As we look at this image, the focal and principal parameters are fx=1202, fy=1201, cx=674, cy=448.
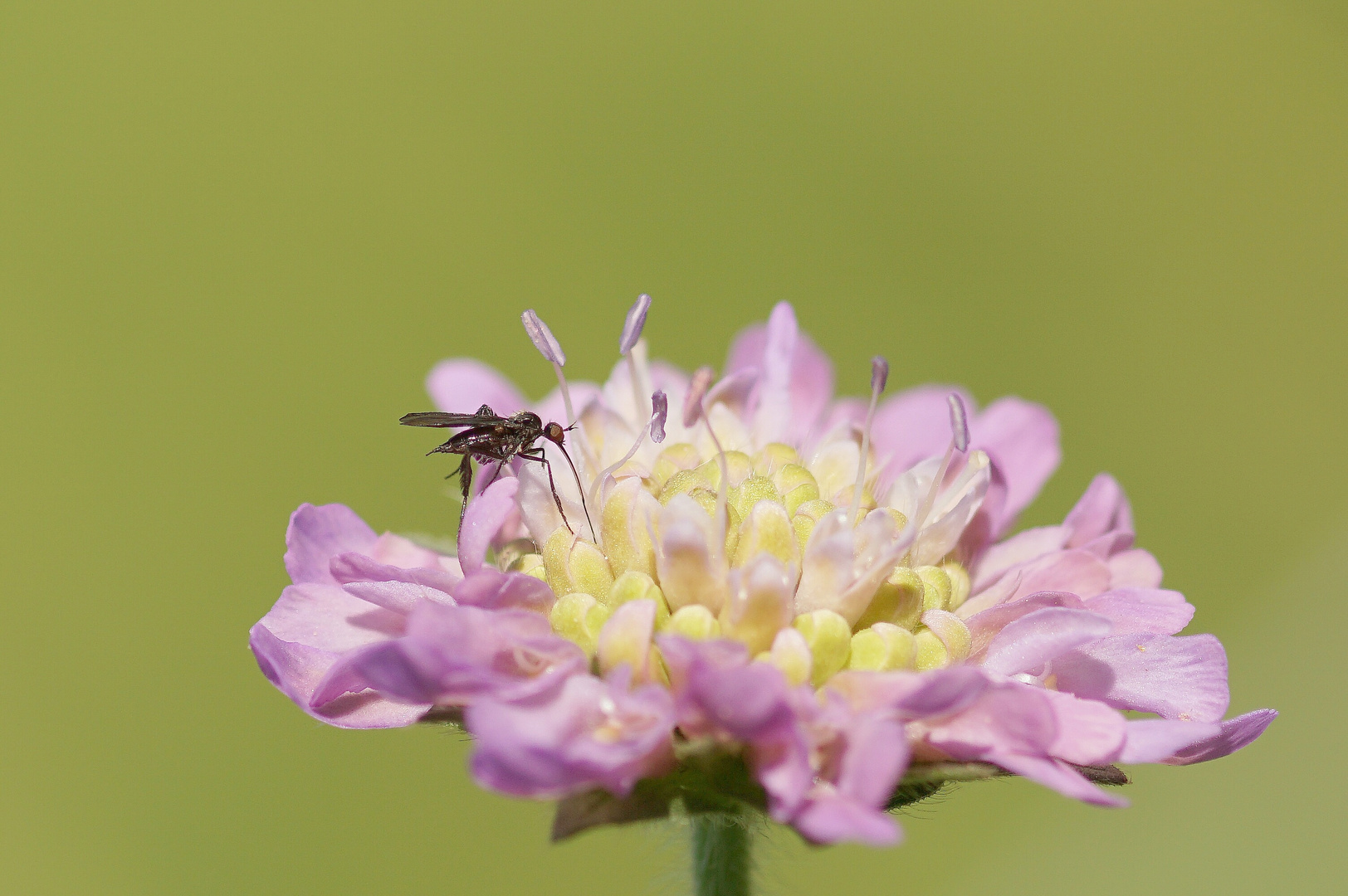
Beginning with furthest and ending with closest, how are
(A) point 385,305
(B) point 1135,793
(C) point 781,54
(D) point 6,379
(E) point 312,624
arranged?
(C) point 781,54
(A) point 385,305
(D) point 6,379
(B) point 1135,793
(E) point 312,624

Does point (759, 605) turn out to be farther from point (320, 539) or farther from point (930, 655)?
point (320, 539)

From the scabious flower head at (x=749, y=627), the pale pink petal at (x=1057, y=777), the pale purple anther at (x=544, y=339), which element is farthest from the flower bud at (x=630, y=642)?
the pale purple anther at (x=544, y=339)

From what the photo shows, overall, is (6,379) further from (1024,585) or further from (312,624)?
(1024,585)

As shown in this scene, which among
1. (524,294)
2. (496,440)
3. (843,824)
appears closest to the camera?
(843,824)

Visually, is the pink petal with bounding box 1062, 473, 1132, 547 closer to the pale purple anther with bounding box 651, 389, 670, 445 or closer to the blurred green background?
the pale purple anther with bounding box 651, 389, 670, 445

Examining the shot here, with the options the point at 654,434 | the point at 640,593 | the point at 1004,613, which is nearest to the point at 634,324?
the point at 654,434

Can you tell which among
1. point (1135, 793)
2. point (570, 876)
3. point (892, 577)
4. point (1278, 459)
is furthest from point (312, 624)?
point (1278, 459)

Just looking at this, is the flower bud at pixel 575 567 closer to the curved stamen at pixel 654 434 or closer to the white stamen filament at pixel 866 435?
the curved stamen at pixel 654 434
